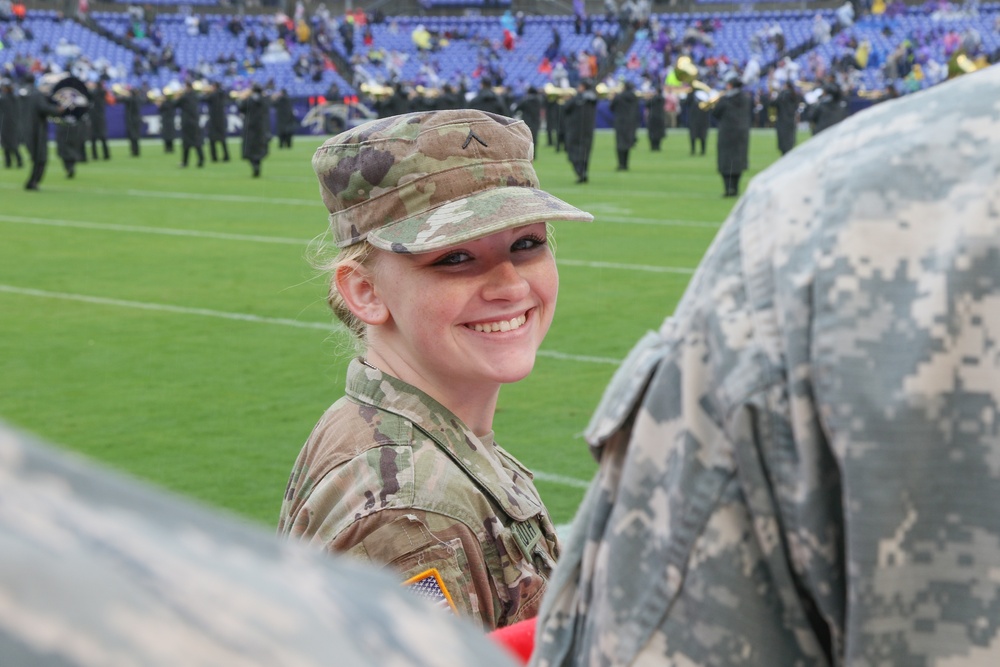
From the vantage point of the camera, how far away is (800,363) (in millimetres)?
881

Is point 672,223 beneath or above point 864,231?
beneath

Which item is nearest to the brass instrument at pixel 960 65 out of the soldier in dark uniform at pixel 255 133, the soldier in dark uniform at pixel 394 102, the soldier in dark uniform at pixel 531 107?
the soldier in dark uniform at pixel 531 107

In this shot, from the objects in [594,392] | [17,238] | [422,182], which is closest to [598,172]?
[17,238]

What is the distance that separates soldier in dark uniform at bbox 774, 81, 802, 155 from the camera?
88.2 feet

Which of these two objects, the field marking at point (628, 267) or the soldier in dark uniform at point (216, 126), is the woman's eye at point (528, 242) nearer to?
the field marking at point (628, 267)

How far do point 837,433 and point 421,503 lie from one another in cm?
115

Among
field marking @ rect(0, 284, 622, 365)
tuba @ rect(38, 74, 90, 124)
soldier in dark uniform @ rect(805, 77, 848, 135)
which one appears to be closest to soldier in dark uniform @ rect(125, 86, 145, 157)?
tuba @ rect(38, 74, 90, 124)

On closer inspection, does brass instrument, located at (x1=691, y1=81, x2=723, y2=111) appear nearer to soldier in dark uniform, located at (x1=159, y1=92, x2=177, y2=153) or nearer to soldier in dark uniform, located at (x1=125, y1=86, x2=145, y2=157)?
soldier in dark uniform, located at (x1=159, y1=92, x2=177, y2=153)

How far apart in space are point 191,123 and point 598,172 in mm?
8015

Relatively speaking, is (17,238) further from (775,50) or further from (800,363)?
(775,50)

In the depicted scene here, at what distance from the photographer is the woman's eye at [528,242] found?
2.29 meters

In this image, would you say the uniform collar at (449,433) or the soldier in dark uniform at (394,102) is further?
the soldier in dark uniform at (394,102)

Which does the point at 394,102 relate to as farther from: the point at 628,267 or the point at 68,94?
the point at 628,267

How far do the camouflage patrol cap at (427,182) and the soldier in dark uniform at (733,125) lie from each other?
57.3ft
